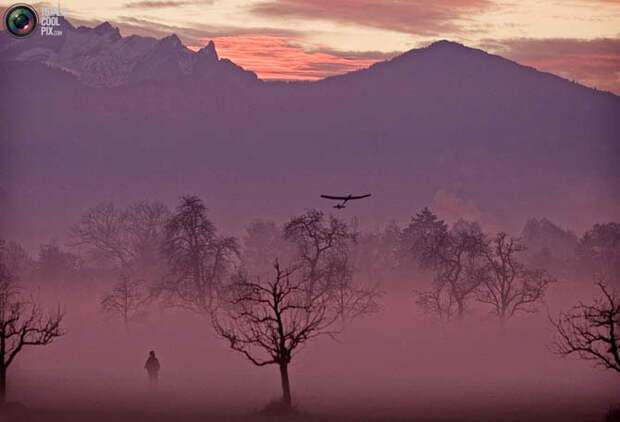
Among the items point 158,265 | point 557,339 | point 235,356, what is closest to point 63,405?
point 235,356

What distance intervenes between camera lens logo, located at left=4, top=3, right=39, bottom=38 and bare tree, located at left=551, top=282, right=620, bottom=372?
2876 cm

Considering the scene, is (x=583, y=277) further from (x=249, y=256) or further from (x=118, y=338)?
(x=118, y=338)

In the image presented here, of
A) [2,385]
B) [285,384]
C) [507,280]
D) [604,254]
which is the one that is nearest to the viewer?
[285,384]

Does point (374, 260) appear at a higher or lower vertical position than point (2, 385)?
higher

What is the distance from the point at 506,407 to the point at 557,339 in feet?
130

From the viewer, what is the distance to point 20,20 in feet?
165

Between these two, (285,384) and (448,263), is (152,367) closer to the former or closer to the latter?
(285,384)

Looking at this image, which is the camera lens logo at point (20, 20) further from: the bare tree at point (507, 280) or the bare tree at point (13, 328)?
the bare tree at point (507, 280)

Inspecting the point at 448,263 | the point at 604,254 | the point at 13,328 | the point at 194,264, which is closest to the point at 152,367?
the point at 13,328

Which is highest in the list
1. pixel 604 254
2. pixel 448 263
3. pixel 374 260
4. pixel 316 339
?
pixel 374 260

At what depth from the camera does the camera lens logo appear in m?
49.8

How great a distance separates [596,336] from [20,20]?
3895 cm

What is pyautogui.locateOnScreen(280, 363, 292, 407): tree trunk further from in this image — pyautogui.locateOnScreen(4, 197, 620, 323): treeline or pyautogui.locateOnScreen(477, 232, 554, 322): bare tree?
pyautogui.locateOnScreen(4, 197, 620, 323): treeline

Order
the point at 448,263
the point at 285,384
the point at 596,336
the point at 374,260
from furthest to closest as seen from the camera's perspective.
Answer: the point at 374,260 < the point at 448,263 < the point at 596,336 < the point at 285,384
